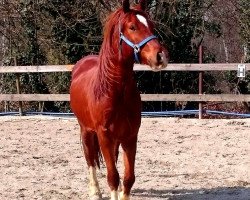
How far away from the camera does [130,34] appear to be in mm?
3801

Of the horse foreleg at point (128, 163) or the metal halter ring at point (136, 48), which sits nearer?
the metal halter ring at point (136, 48)

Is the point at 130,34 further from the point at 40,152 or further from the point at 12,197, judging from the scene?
the point at 40,152

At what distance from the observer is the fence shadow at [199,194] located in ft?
16.1

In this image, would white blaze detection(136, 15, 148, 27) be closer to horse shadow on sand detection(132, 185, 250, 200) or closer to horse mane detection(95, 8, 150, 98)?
horse mane detection(95, 8, 150, 98)

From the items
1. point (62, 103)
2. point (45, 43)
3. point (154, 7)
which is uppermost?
point (154, 7)

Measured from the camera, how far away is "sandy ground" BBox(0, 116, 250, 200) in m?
5.25

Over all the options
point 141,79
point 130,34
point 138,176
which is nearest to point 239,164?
point 138,176

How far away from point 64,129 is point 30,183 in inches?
154

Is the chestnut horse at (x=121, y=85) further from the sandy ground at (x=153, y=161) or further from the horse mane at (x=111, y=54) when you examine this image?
the sandy ground at (x=153, y=161)

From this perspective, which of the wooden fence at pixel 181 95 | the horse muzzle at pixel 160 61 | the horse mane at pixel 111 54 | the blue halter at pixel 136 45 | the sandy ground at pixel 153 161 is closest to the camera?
the horse muzzle at pixel 160 61

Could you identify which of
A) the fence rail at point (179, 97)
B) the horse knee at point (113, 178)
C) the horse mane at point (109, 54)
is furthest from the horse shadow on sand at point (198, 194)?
the fence rail at point (179, 97)

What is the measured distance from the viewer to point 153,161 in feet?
22.0

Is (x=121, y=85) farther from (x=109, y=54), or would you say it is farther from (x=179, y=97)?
(x=179, y=97)

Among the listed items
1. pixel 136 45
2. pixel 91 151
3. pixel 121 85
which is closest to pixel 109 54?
pixel 121 85
